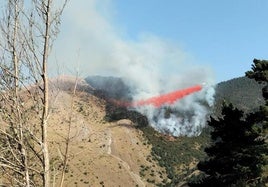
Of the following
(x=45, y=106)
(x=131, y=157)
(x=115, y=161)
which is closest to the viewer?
(x=45, y=106)

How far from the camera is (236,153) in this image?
3650 cm

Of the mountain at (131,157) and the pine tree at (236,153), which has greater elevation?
the mountain at (131,157)

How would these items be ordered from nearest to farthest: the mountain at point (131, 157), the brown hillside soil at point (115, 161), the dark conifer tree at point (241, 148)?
the dark conifer tree at point (241, 148) → the brown hillside soil at point (115, 161) → the mountain at point (131, 157)

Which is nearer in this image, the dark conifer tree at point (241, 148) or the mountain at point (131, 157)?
the dark conifer tree at point (241, 148)

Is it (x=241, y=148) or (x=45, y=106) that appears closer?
(x=45, y=106)

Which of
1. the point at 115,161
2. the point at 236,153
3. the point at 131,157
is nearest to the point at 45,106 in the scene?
the point at 236,153

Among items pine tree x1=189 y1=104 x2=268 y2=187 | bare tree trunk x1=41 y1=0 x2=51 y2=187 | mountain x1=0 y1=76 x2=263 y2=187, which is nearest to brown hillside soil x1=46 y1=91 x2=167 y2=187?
mountain x1=0 y1=76 x2=263 y2=187

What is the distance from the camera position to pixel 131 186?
139 meters

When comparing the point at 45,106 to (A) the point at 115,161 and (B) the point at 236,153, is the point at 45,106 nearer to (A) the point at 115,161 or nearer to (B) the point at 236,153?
(B) the point at 236,153

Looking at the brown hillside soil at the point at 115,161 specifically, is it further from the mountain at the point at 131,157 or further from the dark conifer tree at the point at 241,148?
the dark conifer tree at the point at 241,148

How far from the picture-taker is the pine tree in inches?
1379

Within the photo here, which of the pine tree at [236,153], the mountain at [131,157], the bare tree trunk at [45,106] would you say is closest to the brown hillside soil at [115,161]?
the mountain at [131,157]

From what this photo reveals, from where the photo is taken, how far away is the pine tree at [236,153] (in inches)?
1379

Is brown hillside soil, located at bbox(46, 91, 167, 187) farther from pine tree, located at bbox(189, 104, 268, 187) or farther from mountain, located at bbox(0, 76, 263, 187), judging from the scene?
pine tree, located at bbox(189, 104, 268, 187)
